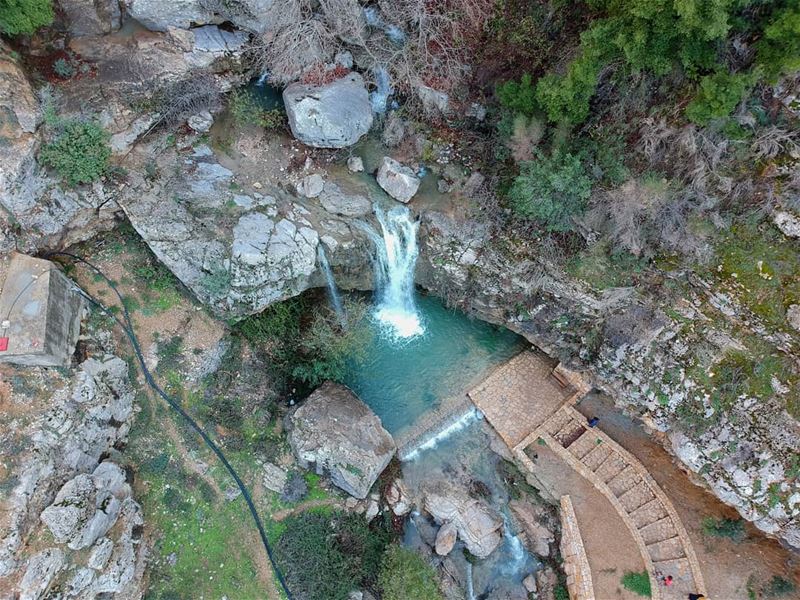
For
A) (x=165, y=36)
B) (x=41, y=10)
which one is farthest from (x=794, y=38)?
(x=41, y=10)

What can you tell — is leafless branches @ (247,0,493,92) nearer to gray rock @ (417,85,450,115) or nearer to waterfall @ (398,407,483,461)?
gray rock @ (417,85,450,115)

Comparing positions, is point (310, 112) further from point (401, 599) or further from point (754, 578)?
point (754, 578)

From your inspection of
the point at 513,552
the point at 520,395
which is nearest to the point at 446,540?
the point at 513,552

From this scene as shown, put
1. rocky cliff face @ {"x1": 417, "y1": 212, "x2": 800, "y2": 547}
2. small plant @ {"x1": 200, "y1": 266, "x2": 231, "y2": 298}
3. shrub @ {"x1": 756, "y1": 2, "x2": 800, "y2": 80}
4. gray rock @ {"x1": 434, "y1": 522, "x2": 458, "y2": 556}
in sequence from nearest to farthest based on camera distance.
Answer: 1. shrub @ {"x1": 756, "y1": 2, "x2": 800, "y2": 80}
2. rocky cliff face @ {"x1": 417, "y1": 212, "x2": 800, "y2": 547}
3. small plant @ {"x1": 200, "y1": 266, "x2": 231, "y2": 298}
4. gray rock @ {"x1": 434, "y1": 522, "x2": 458, "y2": 556}

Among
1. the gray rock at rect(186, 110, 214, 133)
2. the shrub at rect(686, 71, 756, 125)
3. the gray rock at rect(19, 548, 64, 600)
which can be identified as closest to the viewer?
the shrub at rect(686, 71, 756, 125)

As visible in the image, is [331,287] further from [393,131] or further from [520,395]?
[520,395]

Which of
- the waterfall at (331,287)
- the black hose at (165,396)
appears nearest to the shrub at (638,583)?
the black hose at (165,396)

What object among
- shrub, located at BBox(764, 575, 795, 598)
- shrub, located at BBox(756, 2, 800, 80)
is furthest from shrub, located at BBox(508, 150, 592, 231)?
shrub, located at BBox(764, 575, 795, 598)
